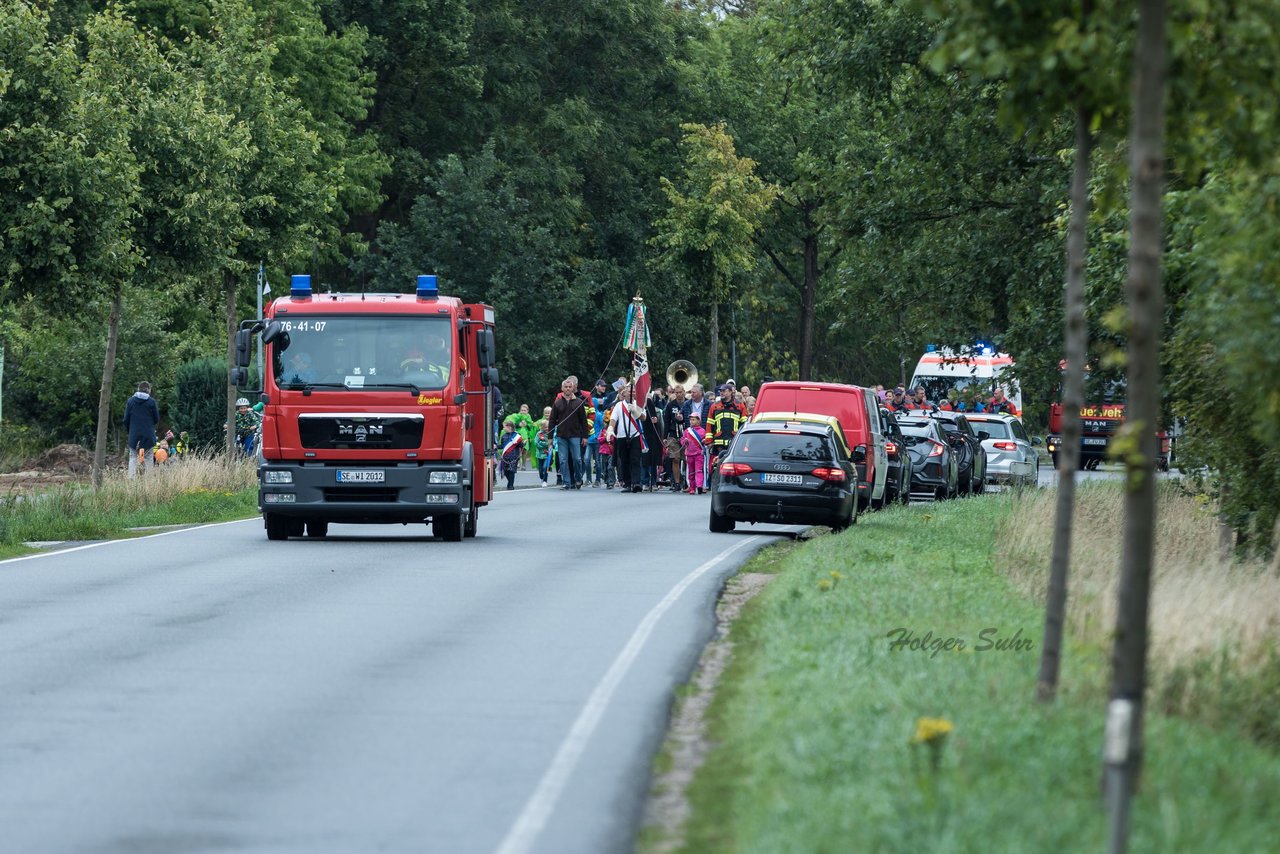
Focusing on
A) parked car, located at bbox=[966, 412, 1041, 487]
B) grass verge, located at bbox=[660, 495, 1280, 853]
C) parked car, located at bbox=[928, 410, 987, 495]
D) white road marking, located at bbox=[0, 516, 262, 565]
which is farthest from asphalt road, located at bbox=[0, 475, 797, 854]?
parked car, located at bbox=[966, 412, 1041, 487]

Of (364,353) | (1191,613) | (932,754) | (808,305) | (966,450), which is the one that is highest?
(808,305)

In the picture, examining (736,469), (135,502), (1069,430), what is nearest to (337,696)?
(1069,430)

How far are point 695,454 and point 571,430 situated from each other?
2.28m

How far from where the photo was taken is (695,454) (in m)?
Result: 36.9

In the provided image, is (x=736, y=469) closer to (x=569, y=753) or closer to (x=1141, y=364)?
(x=569, y=753)

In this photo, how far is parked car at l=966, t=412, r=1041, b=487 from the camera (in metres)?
43.6

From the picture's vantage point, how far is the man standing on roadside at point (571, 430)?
37156 mm

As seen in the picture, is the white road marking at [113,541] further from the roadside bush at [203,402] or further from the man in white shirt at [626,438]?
the roadside bush at [203,402]

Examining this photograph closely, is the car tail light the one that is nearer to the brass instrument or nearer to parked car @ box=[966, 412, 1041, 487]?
the brass instrument

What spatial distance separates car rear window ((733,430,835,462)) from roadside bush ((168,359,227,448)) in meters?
19.1

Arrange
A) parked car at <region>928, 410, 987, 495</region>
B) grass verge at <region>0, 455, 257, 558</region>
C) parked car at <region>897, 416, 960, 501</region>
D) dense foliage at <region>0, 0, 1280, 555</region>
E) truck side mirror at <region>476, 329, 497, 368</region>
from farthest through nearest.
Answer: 1. parked car at <region>928, 410, 987, 495</region>
2. parked car at <region>897, 416, 960, 501</region>
3. grass verge at <region>0, 455, 257, 558</region>
4. truck side mirror at <region>476, 329, 497, 368</region>
5. dense foliage at <region>0, 0, 1280, 555</region>

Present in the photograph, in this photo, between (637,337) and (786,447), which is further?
(637,337)

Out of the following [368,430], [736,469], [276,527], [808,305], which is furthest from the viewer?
[808,305]

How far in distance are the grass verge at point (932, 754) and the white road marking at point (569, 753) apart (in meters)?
0.59
